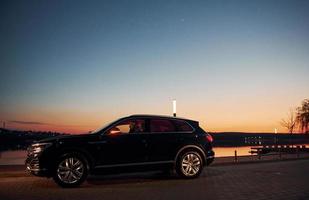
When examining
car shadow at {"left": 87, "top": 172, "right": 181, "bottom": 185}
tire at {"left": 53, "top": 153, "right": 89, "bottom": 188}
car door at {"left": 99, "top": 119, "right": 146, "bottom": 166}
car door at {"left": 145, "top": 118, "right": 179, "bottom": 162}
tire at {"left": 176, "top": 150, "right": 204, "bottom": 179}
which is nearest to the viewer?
tire at {"left": 53, "top": 153, "right": 89, "bottom": 188}

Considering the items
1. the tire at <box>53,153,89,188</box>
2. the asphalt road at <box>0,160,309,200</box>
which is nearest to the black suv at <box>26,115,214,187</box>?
the tire at <box>53,153,89,188</box>

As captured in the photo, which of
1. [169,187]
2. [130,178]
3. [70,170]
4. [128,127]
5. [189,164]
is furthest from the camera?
[130,178]

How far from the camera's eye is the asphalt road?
8.80 m

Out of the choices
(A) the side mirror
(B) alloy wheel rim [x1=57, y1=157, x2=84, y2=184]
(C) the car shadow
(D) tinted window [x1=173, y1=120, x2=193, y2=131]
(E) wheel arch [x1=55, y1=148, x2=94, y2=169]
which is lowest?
(C) the car shadow

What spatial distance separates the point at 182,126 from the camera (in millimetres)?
12211

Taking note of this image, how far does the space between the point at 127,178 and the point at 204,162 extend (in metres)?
2.31

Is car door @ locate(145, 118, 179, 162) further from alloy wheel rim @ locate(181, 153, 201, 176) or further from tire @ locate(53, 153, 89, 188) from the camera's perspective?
tire @ locate(53, 153, 89, 188)

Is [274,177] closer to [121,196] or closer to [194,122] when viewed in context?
[194,122]

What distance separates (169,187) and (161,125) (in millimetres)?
2281

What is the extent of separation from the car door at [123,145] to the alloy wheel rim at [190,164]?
4.15 feet

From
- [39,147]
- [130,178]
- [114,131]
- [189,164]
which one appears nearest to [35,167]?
[39,147]

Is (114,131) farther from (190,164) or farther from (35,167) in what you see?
(190,164)

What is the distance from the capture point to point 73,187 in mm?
10336

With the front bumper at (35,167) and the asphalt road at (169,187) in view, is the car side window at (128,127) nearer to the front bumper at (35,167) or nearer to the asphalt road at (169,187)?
the asphalt road at (169,187)
